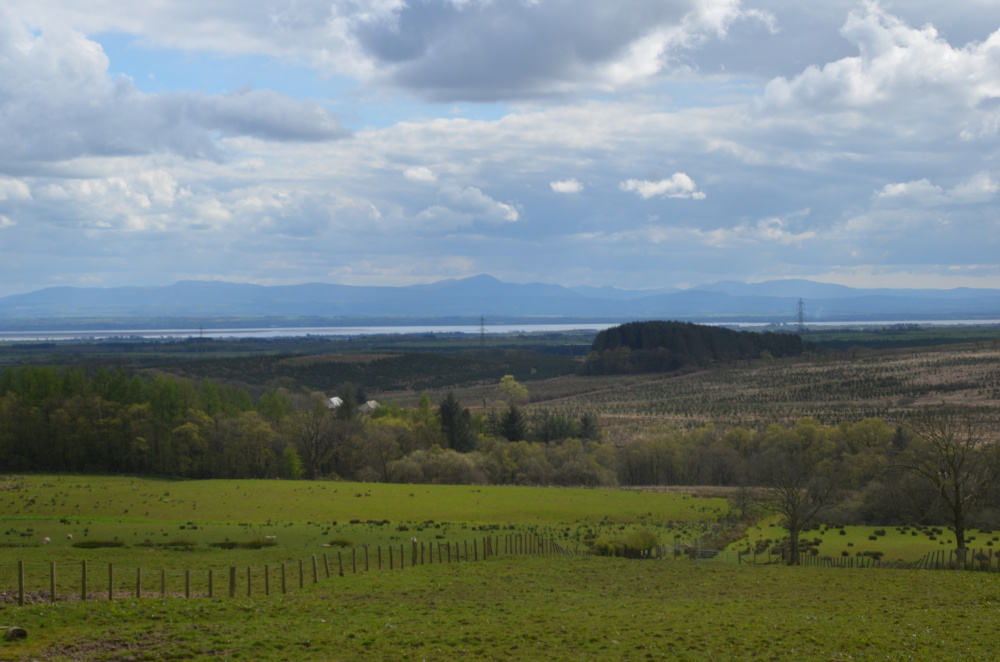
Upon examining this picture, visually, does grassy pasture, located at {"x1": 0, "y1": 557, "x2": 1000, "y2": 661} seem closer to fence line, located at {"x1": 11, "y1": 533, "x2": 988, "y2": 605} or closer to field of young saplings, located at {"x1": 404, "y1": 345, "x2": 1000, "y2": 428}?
fence line, located at {"x1": 11, "y1": 533, "x2": 988, "y2": 605}

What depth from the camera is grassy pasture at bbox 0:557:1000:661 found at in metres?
16.7

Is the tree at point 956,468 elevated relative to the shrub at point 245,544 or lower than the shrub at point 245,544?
elevated

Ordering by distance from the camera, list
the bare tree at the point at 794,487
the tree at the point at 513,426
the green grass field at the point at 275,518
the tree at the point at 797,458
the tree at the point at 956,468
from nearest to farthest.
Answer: the green grass field at the point at 275,518, the tree at the point at 956,468, the bare tree at the point at 794,487, the tree at the point at 797,458, the tree at the point at 513,426

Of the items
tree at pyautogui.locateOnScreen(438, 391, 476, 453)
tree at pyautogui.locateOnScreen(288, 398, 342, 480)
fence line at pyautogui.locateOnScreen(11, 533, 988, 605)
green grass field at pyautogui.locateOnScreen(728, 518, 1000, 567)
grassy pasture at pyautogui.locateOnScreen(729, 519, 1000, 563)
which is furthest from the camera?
tree at pyautogui.locateOnScreen(438, 391, 476, 453)

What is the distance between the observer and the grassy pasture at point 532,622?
16656 millimetres

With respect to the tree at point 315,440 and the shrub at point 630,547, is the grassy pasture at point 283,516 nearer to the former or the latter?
the shrub at point 630,547

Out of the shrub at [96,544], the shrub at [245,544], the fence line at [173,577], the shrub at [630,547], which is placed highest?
the fence line at [173,577]

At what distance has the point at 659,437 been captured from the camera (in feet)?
283

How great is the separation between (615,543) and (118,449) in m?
59.0

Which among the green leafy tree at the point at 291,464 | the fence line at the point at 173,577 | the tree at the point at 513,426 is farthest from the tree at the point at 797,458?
the green leafy tree at the point at 291,464

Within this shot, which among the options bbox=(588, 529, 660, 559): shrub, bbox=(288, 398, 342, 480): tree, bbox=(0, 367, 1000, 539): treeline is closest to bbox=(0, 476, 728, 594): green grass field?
bbox=(588, 529, 660, 559): shrub

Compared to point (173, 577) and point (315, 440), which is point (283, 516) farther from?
point (315, 440)

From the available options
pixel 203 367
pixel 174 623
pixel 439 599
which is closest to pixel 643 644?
pixel 439 599

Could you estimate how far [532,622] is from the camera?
20078 millimetres
